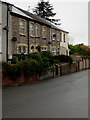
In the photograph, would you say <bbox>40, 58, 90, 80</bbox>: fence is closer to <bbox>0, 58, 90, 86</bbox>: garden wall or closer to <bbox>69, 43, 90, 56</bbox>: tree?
<bbox>0, 58, 90, 86</bbox>: garden wall

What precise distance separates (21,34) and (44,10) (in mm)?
46091

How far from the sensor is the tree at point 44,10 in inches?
2689

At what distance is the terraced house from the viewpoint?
2062 cm

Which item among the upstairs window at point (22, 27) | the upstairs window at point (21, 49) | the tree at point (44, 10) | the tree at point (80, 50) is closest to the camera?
the upstairs window at point (21, 49)

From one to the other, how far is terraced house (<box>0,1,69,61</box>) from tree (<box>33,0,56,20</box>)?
32.7 m

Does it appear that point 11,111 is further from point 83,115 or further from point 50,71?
point 50,71

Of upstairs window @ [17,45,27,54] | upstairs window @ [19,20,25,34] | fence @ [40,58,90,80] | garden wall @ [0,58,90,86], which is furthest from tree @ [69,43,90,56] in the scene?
upstairs window @ [19,20,25,34]

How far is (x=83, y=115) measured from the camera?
737 cm

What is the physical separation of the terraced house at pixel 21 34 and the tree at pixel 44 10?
32.7 metres

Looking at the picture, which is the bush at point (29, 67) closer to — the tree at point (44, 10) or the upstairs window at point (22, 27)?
the upstairs window at point (22, 27)

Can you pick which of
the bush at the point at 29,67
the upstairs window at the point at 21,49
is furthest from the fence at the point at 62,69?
the upstairs window at the point at 21,49

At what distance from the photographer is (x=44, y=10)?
226ft

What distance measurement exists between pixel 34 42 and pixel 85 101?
62.8 feet

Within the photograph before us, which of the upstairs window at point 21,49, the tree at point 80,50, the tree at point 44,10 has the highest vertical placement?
the tree at point 44,10
